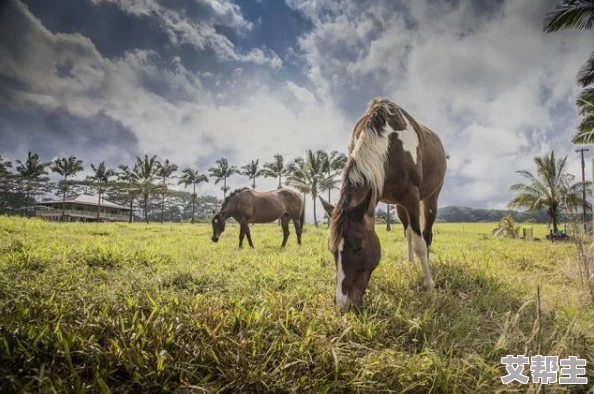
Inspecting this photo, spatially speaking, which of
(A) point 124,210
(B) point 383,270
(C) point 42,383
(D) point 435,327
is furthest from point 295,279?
(A) point 124,210

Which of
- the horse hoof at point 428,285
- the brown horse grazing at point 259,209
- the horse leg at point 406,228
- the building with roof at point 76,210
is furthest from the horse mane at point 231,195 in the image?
the building with roof at point 76,210

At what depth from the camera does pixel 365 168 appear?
10.9ft

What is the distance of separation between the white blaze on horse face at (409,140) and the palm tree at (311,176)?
110 ft

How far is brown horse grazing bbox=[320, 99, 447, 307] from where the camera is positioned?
2908mm

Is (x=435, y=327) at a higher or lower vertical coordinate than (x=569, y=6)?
lower

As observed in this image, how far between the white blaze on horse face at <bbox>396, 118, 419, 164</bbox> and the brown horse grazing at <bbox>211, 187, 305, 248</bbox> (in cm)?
673

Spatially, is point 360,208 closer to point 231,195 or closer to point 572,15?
point 231,195

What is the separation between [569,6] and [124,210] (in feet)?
235

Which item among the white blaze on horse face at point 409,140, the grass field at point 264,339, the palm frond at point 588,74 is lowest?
the grass field at point 264,339

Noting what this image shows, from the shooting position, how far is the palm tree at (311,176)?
1527 inches

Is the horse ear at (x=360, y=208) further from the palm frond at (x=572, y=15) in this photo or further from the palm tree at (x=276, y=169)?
the palm tree at (x=276, y=169)

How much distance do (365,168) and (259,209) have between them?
8.56 metres

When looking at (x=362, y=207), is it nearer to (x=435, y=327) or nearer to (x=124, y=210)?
(x=435, y=327)

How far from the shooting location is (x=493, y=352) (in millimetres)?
2213
